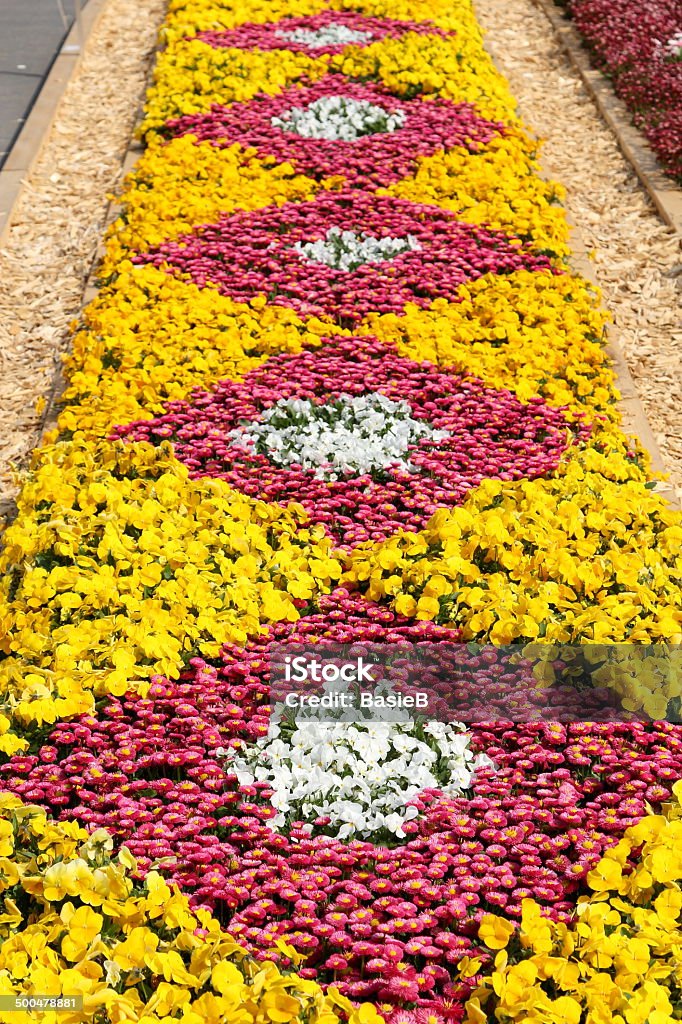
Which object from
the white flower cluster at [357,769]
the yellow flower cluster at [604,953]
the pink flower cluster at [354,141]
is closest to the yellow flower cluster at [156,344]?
the pink flower cluster at [354,141]

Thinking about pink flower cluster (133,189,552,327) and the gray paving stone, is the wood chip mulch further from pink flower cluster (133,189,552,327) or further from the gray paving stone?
the gray paving stone

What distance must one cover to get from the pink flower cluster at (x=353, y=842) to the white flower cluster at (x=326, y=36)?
680 centimetres

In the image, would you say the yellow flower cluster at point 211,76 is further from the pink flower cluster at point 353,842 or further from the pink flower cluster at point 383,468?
the pink flower cluster at point 353,842

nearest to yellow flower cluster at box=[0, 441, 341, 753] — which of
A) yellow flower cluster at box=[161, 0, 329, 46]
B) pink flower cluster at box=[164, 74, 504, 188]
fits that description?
pink flower cluster at box=[164, 74, 504, 188]

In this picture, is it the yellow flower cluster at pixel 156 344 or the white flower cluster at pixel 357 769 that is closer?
the white flower cluster at pixel 357 769

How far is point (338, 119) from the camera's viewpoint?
782 centimetres

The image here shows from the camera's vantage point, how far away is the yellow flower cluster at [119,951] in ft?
8.57

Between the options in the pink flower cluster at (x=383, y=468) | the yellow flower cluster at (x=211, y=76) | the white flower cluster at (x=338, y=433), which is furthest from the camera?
the yellow flower cluster at (x=211, y=76)

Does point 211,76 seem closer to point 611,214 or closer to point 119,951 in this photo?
point 611,214

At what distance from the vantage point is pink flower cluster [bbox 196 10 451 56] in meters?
9.04

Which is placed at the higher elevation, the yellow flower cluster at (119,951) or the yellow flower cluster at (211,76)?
the yellow flower cluster at (211,76)

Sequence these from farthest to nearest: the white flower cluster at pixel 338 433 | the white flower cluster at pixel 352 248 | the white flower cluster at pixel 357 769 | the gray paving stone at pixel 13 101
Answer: the gray paving stone at pixel 13 101
the white flower cluster at pixel 352 248
the white flower cluster at pixel 338 433
the white flower cluster at pixel 357 769

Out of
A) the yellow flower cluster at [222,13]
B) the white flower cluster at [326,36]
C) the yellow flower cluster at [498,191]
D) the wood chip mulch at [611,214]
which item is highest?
the yellow flower cluster at [222,13]

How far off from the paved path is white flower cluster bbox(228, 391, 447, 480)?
424 centimetres
